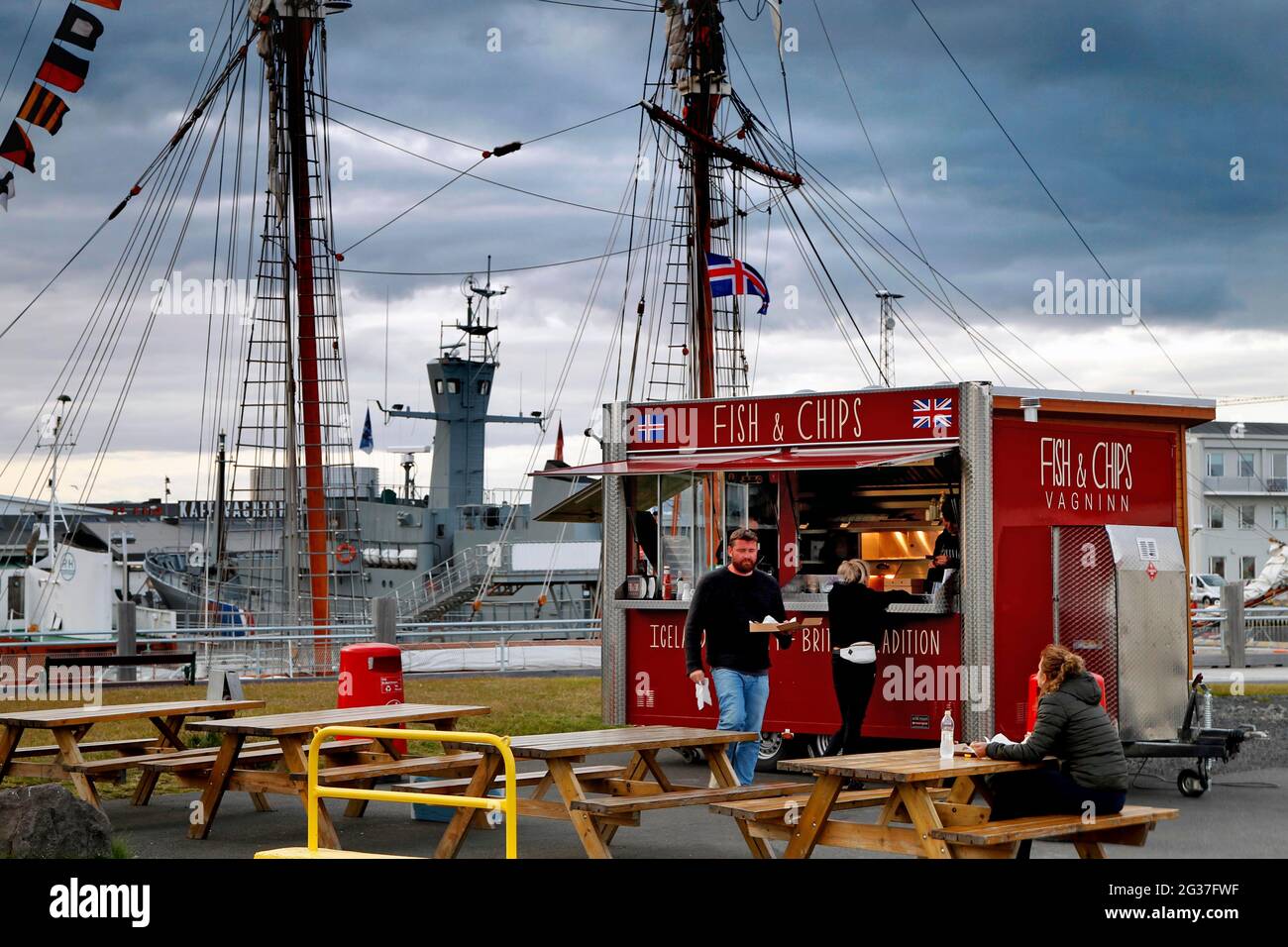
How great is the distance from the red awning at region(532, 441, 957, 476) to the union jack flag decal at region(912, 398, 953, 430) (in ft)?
0.60

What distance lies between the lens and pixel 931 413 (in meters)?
14.0

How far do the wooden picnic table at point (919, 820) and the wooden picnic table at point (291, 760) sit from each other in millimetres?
1988

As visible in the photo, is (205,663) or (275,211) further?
(275,211)

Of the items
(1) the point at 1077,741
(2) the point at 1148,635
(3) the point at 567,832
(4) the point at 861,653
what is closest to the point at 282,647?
(4) the point at 861,653

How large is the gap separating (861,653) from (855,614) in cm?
35

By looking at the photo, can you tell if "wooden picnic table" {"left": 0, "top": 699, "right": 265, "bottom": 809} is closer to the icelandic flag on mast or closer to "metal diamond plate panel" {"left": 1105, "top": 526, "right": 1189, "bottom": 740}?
"metal diamond plate panel" {"left": 1105, "top": 526, "right": 1189, "bottom": 740}

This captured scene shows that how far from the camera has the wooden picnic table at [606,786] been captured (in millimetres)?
8805

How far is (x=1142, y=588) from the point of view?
13.7m

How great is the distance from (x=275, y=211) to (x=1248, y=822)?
2533cm

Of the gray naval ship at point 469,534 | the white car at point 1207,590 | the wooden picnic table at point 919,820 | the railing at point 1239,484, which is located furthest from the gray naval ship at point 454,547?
the railing at point 1239,484

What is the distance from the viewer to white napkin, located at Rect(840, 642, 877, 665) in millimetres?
13086

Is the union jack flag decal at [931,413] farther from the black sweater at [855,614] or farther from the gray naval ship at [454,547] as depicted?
the gray naval ship at [454,547]

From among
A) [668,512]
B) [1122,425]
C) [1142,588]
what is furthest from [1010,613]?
[668,512]

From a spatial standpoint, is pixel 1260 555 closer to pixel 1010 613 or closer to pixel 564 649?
pixel 564 649
